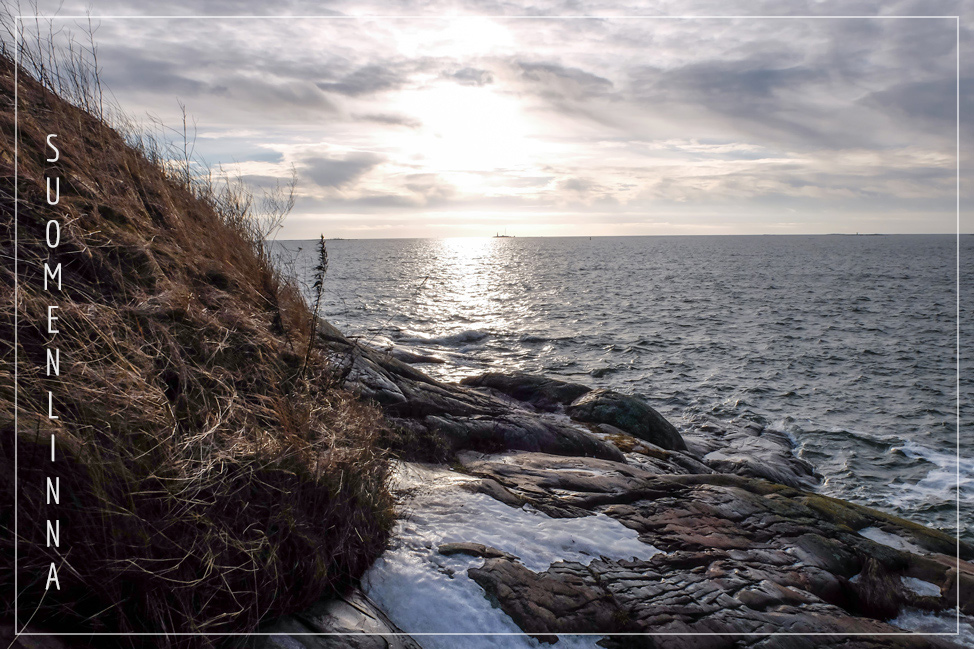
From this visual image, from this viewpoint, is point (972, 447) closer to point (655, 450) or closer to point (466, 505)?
point (655, 450)

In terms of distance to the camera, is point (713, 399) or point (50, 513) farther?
point (713, 399)

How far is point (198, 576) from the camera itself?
9.30 ft

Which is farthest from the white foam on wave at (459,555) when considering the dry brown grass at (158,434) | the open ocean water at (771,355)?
the open ocean water at (771,355)

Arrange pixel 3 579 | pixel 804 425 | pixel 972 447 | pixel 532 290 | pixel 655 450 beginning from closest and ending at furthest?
pixel 3 579, pixel 655 450, pixel 972 447, pixel 804 425, pixel 532 290

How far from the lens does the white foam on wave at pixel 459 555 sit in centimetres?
367

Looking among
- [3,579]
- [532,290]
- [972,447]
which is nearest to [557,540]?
[3,579]

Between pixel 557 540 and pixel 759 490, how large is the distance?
12.6 feet

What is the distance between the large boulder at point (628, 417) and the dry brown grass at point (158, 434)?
24.1 feet

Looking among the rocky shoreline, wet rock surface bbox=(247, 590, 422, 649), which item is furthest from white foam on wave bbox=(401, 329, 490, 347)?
wet rock surface bbox=(247, 590, 422, 649)

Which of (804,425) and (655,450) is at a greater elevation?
(655,450)

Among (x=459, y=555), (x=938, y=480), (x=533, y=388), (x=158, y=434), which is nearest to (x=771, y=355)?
(x=938, y=480)

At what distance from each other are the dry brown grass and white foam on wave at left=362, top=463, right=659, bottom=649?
0.30 meters

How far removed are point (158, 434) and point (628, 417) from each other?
32.5ft

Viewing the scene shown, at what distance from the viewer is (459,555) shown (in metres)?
4.24
